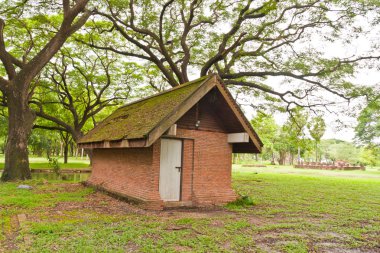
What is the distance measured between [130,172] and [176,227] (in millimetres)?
4018

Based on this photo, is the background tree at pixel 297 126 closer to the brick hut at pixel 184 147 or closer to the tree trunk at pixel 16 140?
the brick hut at pixel 184 147

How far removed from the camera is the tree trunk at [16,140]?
15.7 meters

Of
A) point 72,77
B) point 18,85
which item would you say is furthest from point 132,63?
point 18,85

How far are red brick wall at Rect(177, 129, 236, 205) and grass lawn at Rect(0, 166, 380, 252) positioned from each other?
26.3 inches

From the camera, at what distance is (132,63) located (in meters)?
26.7

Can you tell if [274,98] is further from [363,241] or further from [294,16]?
[363,241]

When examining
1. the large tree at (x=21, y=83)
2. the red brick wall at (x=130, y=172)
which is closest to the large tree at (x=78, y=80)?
the large tree at (x=21, y=83)

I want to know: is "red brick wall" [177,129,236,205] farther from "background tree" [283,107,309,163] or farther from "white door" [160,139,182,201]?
"background tree" [283,107,309,163]

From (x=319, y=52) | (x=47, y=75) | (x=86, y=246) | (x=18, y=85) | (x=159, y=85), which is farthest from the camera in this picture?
(x=159, y=85)

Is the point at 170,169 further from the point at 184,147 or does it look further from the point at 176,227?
the point at 176,227

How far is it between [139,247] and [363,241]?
16.7ft

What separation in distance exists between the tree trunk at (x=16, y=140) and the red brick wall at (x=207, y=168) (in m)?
10.2

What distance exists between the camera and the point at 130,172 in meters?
10.8

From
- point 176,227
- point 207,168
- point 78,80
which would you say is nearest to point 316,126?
point 207,168
